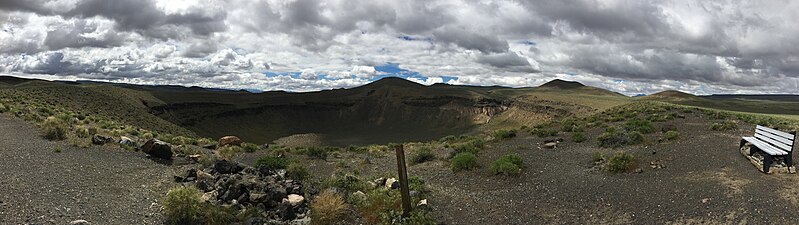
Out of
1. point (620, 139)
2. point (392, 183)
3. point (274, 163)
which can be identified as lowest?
point (392, 183)

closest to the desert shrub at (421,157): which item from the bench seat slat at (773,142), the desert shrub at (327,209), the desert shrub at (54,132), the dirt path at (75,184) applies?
the desert shrub at (327,209)

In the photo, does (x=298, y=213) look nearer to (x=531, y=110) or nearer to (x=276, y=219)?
(x=276, y=219)

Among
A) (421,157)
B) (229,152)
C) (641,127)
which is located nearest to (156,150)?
(229,152)

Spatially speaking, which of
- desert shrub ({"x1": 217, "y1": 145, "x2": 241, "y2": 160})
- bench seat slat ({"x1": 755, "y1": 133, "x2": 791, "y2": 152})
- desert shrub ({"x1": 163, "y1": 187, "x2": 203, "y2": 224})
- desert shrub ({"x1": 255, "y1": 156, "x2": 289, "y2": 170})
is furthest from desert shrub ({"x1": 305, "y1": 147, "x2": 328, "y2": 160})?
bench seat slat ({"x1": 755, "y1": 133, "x2": 791, "y2": 152})

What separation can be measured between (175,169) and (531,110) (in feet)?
359

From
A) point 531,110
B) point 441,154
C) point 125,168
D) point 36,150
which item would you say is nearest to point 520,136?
point 441,154

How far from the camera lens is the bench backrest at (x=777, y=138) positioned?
1322 cm

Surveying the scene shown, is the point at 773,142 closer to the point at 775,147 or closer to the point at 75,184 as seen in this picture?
the point at 775,147

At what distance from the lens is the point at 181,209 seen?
12.1m

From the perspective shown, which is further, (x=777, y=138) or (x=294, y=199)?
(x=294, y=199)

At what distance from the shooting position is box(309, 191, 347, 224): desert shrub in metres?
13.0

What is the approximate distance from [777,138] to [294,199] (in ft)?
49.6

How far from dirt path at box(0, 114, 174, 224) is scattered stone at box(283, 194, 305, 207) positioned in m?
3.61

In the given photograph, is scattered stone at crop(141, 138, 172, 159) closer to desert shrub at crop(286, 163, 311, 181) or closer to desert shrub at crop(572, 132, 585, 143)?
desert shrub at crop(286, 163, 311, 181)
